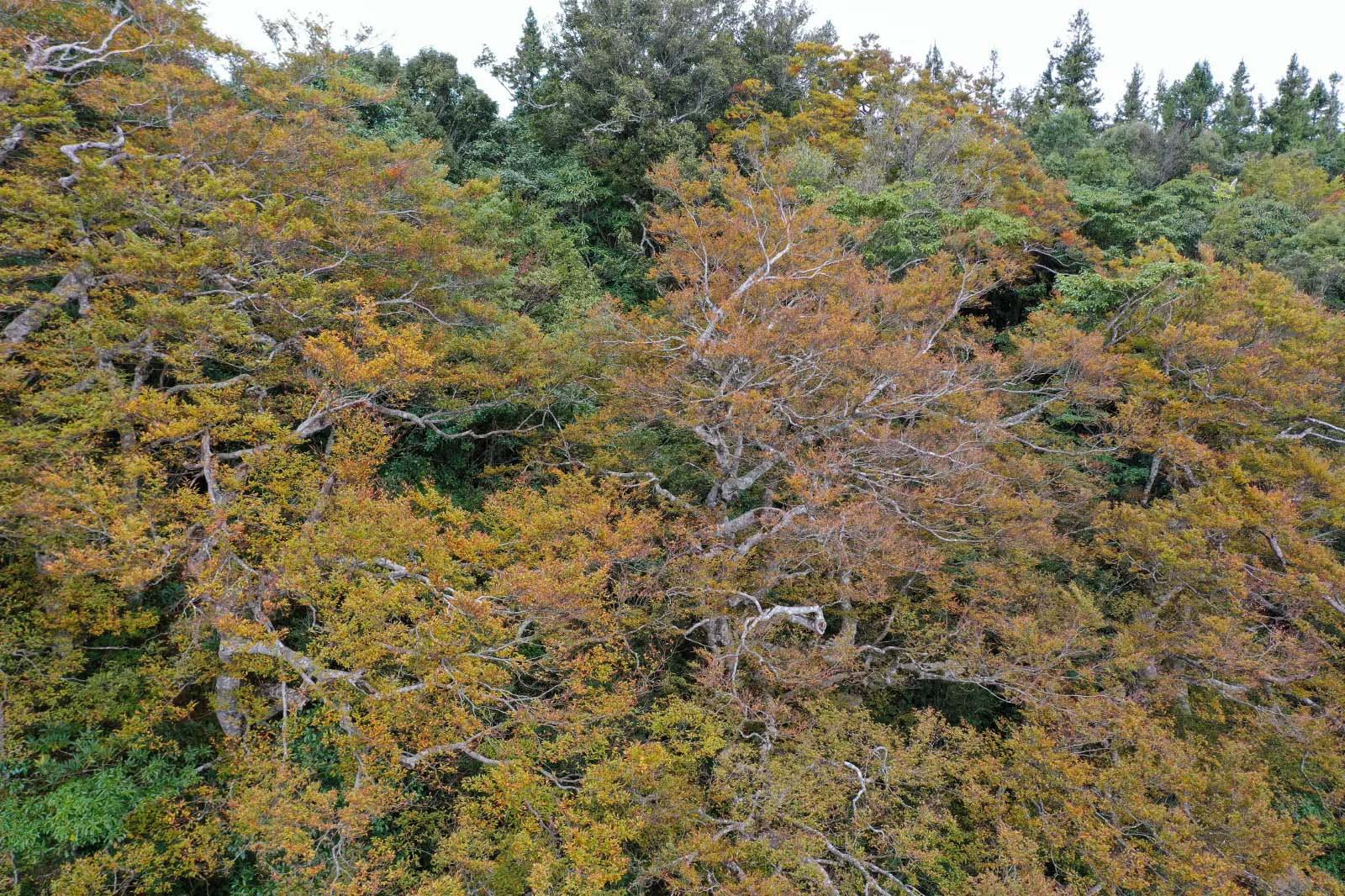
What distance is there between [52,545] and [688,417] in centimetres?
850

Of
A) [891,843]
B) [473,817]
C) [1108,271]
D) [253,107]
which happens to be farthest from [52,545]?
[1108,271]

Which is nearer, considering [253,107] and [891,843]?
[891,843]

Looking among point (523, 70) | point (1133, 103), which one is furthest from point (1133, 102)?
point (523, 70)

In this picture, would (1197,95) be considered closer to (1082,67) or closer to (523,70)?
(1082,67)

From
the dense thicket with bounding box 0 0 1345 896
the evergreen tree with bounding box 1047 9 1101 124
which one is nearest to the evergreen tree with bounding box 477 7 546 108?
the dense thicket with bounding box 0 0 1345 896

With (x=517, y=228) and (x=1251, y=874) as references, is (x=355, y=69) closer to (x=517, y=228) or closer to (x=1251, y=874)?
(x=517, y=228)

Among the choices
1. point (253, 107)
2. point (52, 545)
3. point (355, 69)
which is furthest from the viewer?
point (355, 69)

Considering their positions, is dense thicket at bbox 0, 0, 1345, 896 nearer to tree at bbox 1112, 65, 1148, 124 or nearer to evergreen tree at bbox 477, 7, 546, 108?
evergreen tree at bbox 477, 7, 546, 108

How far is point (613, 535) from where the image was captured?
31.5 feet

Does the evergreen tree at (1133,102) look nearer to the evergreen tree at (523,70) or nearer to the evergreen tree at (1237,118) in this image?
the evergreen tree at (1237,118)

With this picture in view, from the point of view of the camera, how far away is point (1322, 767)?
9.51m

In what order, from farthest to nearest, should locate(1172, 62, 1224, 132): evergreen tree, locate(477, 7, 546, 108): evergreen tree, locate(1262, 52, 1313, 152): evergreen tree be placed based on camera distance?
locate(1172, 62, 1224, 132): evergreen tree, locate(1262, 52, 1313, 152): evergreen tree, locate(477, 7, 546, 108): evergreen tree

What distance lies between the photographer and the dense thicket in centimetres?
759

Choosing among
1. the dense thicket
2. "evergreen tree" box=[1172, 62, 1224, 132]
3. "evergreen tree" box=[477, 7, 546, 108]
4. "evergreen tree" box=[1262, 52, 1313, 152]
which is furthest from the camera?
"evergreen tree" box=[1172, 62, 1224, 132]
